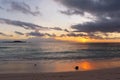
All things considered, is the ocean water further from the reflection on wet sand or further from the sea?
the reflection on wet sand

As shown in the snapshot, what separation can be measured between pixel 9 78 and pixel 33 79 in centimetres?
193

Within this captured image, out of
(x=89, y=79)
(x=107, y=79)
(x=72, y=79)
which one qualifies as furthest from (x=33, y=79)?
(x=107, y=79)

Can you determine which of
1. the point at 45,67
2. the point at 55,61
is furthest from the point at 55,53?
the point at 45,67

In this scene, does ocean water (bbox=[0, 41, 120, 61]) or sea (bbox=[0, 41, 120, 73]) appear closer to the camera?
sea (bbox=[0, 41, 120, 73])

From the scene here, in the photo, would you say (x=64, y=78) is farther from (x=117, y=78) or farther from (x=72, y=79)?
(x=117, y=78)

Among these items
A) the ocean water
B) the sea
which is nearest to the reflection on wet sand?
the sea

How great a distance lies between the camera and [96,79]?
14.1 m

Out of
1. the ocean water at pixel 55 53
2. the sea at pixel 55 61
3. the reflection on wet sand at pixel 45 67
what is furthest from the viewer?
the ocean water at pixel 55 53

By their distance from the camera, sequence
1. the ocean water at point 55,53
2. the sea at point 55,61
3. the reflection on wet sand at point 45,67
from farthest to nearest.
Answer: the ocean water at point 55,53 < the sea at point 55,61 < the reflection on wet sand at point 45,67

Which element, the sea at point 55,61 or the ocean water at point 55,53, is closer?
the sea at point 55,61

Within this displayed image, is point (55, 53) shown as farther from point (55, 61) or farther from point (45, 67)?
point (45, 67)

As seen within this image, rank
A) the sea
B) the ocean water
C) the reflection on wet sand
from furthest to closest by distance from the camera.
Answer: the ocean water < the sea < the reflection on wet sand

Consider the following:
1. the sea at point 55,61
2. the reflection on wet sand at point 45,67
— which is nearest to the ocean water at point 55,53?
the sea at point 55,61

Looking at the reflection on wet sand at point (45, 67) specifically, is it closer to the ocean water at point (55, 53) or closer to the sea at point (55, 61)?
the sea at point (55, 61)
